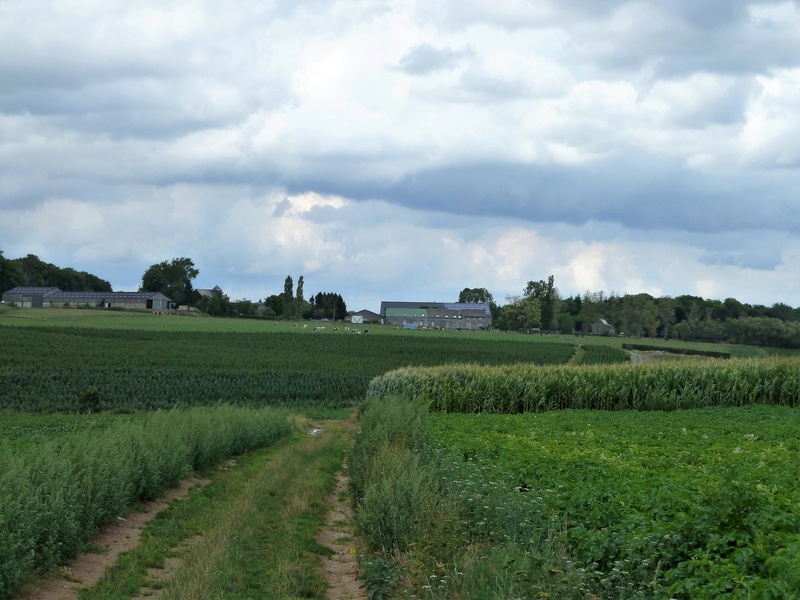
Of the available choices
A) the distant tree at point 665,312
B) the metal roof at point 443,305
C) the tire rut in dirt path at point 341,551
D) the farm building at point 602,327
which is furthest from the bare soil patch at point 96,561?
the metal roof at point 443,305

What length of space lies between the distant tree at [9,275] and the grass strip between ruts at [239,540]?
132 m

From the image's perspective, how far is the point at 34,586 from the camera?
10.5 m

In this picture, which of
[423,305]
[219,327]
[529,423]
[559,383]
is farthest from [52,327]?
[423,305]

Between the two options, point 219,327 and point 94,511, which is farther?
point 219,327

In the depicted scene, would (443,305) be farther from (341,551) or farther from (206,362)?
(341,551)

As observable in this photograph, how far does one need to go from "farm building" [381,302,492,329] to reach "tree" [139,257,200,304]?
40.7 meters

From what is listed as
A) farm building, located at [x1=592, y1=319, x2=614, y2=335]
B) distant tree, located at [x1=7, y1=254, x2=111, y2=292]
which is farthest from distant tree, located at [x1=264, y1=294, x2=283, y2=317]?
farm building, located at [x1=592, y1=319, x2=614, y2=335]

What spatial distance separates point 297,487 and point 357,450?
1.51 m

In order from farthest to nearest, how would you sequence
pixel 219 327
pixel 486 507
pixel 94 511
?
pixel 219 327
pixel 94 511
pixel 486 507

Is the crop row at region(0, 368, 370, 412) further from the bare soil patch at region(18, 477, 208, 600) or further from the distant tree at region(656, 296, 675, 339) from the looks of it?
the distant tree at region(656, 296, 675, 339)

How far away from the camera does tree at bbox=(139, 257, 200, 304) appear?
16712 cm

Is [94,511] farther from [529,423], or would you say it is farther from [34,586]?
[529,423]

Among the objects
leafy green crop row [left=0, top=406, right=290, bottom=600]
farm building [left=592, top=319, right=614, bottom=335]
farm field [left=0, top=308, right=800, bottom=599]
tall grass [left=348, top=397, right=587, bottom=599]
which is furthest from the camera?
farm building [left=592, top=319, right=614, bottom=335]

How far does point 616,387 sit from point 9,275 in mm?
132843
